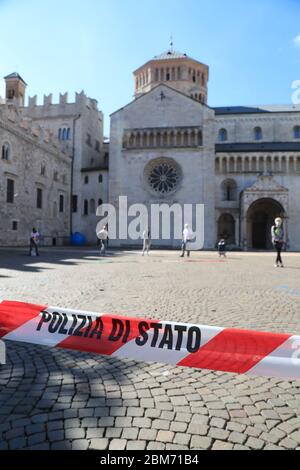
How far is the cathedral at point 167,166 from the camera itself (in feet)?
117

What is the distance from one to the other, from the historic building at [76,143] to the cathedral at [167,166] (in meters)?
0.13

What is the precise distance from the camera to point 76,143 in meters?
43.1

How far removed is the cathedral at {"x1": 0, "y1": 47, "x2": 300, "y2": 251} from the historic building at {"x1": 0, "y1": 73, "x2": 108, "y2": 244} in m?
0.13

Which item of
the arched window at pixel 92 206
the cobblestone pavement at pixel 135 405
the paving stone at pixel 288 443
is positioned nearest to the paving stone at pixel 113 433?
the cobblestone pavement at pixel 135 405

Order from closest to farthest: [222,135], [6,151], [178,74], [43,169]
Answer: [6,151], [43,169], [222,135], [178,74]

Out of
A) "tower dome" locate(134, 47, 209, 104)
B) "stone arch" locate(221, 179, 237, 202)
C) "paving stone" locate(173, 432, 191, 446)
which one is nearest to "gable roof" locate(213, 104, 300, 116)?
"tower dome" locate(134, 47, 209, 104)

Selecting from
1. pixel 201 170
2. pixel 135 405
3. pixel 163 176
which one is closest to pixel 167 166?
pixel 163 176

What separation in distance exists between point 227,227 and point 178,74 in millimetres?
25171

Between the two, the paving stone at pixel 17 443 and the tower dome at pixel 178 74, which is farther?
the tower dome at pixel 178 74

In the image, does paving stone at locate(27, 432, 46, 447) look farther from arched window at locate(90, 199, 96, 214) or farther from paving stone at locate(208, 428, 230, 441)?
arched window at locate(90, 199, 96, 214)

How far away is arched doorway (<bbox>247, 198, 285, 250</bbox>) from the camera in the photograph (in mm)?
37716

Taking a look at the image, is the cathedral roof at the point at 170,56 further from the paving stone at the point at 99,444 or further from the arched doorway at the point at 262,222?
the paving stone at the point at 99,444

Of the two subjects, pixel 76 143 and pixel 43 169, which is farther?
pixel 76 143

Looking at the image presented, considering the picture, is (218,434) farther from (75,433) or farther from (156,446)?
(75,433)
